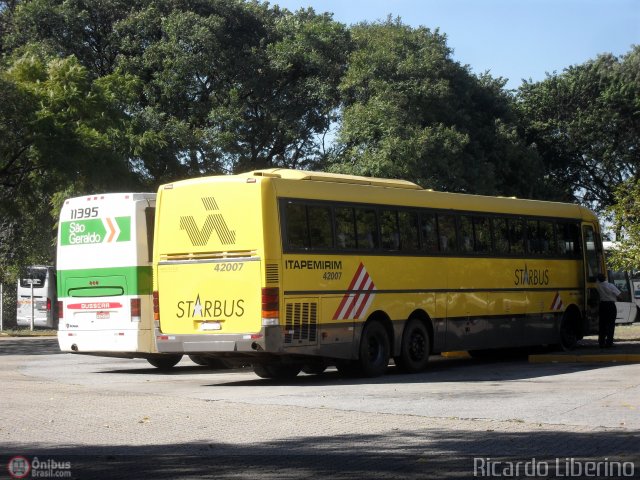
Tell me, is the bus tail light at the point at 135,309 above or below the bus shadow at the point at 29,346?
above

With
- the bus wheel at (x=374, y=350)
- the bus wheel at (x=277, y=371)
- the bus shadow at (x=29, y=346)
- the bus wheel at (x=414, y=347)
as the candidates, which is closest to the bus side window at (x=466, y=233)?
the bus wheel at (x=414, y=347)

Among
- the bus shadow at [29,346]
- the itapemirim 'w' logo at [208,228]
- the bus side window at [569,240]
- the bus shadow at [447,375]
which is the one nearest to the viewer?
the itapemirim 'w' logo at [208,228]

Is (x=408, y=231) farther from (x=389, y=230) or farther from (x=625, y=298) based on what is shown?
(x=625, y=298)

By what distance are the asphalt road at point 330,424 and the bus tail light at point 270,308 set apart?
Result: 3.40 ft

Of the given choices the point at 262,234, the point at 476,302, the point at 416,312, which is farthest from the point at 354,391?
the point at 476,302

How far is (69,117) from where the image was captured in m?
35.1

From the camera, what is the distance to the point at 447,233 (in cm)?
2142

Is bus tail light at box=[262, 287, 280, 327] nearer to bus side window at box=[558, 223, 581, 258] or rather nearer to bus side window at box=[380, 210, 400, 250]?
bus side window at box=[380, 210, 400, 250]

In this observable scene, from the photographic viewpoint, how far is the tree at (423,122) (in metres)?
46.5

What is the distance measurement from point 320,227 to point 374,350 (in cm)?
253

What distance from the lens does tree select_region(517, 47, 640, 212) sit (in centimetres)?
5766

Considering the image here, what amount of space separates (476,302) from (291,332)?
18.8ft

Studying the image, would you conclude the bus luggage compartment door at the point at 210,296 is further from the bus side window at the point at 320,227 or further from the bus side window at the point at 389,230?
the bus side window at the point at 389,230

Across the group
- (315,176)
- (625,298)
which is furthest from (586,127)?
(315,176)
